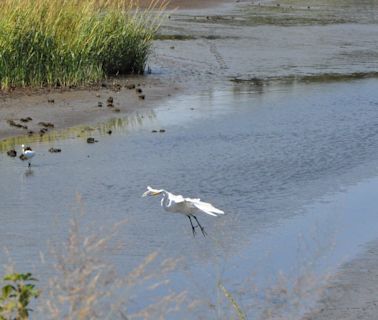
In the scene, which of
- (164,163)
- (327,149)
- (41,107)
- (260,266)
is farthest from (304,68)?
(260,266)

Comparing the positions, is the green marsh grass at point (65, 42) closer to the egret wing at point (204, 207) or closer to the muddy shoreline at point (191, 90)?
the muddy shoreline at point (191, 90)

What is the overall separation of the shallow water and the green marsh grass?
6.53ft

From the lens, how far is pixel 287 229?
8.30 metres

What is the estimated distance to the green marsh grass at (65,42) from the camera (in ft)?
51.4

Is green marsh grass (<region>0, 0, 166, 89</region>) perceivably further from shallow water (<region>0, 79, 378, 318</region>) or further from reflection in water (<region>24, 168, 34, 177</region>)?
reflection in water (<region>24, 168, 34, 177</region>)

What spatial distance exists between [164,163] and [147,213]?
2329mm

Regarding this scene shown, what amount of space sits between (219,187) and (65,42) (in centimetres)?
720

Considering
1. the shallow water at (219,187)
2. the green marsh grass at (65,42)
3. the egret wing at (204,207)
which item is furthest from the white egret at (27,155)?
the egret wing at (204,207)

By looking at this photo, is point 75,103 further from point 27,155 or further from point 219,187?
point 219,187

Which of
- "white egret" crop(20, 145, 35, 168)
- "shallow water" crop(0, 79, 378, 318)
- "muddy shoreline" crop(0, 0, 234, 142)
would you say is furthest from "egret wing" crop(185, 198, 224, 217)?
"muddy shoreline" crop(0, 0, 234, 142)

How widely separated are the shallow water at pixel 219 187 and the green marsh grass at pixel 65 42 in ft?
6.53

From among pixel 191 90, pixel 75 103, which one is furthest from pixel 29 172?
pixel 191 90

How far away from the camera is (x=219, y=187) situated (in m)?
9.84

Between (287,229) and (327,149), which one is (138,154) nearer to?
(327,149)
